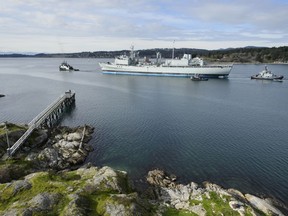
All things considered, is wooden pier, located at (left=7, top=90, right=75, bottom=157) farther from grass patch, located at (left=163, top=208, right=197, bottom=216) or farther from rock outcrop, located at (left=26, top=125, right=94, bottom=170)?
grass patch, located at (left=163, top=208, right=197, bottom=216)

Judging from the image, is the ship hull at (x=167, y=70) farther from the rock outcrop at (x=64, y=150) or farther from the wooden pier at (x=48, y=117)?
the rock outcrop at (x=64, y=150)

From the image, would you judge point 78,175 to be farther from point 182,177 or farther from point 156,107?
point 156,107

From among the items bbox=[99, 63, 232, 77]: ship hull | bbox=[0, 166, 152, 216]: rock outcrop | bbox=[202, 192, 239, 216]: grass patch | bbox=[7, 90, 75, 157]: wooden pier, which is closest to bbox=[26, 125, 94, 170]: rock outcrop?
bbox=[7, 90, 75, 157]: wooden pier

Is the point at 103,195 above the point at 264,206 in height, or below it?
above

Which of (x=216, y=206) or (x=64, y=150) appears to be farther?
(x=64, y=150)

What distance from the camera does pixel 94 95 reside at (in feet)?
277

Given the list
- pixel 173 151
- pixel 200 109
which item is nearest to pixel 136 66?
pixel 200 109

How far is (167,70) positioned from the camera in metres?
134

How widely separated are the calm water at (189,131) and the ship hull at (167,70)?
123ft

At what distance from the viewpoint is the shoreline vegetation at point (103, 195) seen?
19.1 m

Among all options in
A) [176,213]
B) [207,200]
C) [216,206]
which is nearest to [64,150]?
[176,213]

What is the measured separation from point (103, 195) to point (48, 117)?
111ft

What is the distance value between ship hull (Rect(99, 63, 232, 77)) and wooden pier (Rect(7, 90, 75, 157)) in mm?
72068

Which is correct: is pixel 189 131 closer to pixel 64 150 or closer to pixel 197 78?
pixel 64 150
